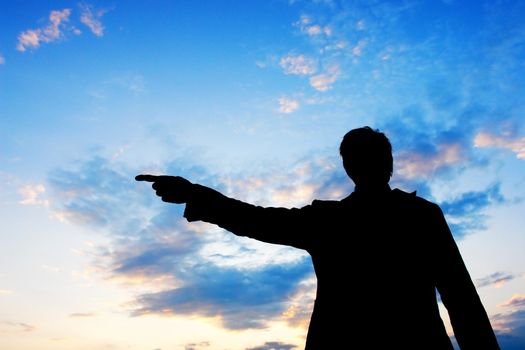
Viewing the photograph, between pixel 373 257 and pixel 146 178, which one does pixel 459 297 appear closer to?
pixel 373 257

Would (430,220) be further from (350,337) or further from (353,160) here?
(350,337)

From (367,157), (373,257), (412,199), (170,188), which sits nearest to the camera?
(373,257)

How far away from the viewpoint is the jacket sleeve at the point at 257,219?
3.48 meters

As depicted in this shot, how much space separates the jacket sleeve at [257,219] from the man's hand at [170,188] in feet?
0.36

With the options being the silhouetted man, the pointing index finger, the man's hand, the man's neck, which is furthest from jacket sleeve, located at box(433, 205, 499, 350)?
the pointing index finger

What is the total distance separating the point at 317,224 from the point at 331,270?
1.27ft

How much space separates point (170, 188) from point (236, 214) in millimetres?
680

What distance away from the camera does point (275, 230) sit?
3.51 m

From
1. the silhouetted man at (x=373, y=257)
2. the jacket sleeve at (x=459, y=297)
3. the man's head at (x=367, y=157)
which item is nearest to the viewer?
the silhouetted man at (x=373, y=257)

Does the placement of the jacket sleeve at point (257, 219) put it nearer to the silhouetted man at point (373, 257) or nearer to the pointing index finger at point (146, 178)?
the silhouetted man at point (373, 257)

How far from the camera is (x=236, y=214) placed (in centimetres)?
361

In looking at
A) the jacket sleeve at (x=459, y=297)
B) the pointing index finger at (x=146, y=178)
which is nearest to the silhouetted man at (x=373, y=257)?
the jacket sleeve at (x=459, y=297)

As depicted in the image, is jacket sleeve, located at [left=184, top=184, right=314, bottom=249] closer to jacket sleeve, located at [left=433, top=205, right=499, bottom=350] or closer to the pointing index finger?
the pointing index finger

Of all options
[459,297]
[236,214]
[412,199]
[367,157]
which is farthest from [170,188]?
[459,297]
